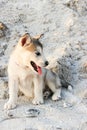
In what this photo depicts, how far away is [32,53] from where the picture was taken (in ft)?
22.2

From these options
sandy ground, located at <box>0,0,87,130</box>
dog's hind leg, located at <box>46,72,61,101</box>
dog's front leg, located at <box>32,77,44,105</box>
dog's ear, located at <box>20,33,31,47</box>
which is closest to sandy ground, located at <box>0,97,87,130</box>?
sandy ground, located at <box>0,0,87,130</box>

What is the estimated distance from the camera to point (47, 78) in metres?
7.39

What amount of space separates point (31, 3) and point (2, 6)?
0.66 m

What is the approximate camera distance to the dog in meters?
6.77

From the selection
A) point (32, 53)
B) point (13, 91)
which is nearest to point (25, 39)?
point (32, 53)

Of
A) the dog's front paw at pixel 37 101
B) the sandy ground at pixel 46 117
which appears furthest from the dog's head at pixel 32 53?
the sandy ground at pixel 46 117

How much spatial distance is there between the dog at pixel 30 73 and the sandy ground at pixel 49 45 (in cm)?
16

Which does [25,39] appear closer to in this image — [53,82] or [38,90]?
[38,90]

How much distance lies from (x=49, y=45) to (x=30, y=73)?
1888 millimetres

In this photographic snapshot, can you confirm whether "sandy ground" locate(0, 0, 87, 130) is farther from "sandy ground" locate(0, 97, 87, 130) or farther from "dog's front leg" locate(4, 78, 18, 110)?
"dog's front leg" locate(4, 78, 18, 110)

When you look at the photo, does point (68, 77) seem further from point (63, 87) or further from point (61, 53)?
point (61, 53)

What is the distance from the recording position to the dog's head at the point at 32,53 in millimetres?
6730

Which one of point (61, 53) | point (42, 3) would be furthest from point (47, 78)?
point (42, 3)

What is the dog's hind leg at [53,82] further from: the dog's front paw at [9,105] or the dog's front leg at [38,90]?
the dog's front paw at [9,105]
